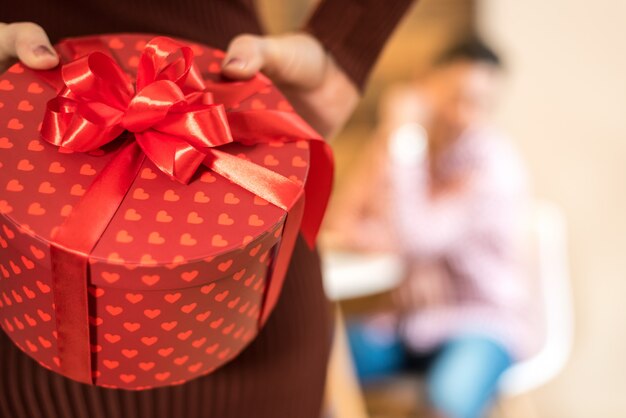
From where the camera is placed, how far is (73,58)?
1.73 feet

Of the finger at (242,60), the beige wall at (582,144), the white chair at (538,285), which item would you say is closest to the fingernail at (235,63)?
the finger at (242,60)

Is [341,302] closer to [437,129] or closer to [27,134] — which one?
[437,129]

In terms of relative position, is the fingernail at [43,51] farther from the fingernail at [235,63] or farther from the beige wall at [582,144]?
the beige wall at [582,144]

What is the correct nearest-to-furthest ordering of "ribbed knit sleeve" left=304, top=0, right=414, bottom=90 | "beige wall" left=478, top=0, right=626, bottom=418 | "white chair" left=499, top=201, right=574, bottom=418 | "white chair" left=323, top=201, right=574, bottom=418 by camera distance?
"ribbed knit sleeve" left=304, top=0, right=414, bottom=90, "white chair" left=323, top=201, right=574, bottom=418, "white chair" left=499, top=201, right=574, bottom=418, "beige wall" left=478, top=0, right=626, bottom=418

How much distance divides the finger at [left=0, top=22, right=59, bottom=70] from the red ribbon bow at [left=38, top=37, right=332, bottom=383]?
11 millimetres

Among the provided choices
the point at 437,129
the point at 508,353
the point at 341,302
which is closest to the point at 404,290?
A: the point at 341,302

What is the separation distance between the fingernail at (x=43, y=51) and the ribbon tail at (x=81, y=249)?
3.3 inches

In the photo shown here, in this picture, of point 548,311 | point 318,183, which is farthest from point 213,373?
point 548,311

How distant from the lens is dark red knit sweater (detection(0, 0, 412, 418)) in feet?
1.78

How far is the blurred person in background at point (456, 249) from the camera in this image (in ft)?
5.99

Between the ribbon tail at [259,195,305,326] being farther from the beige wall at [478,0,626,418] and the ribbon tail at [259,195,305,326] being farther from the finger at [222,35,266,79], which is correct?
the beige wall at [478,0,626,418]

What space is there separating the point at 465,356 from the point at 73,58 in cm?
145

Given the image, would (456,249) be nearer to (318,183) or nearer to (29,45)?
(318,183)

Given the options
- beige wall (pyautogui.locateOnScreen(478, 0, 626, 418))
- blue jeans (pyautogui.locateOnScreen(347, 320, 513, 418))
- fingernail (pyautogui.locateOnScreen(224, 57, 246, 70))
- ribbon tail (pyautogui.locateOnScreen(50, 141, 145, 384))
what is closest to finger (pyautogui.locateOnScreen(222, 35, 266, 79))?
fingernail (pyautogui.locateOnScreen(224, 57, 246, 70))
